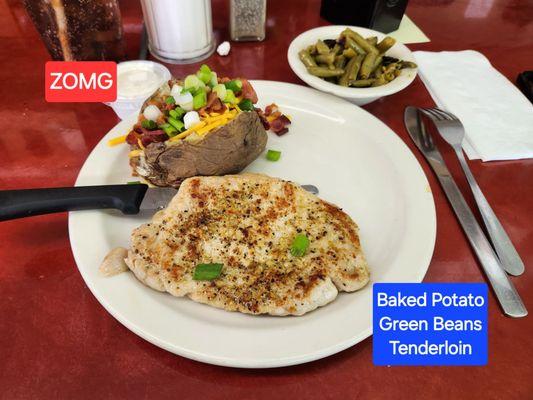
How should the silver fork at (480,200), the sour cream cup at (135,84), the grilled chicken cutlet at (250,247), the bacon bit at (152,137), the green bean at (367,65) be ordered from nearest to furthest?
1. the grilled chicken cutlet at (250,247)
2. the silver fork at (480,200)
3. the bacon bit at (152,137)
4. the sour cream cup at (135,84)
5. the green bean at (367,65)

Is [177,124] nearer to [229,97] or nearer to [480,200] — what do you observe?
[229,97]

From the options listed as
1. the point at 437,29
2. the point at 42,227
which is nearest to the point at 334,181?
the point at 42,227

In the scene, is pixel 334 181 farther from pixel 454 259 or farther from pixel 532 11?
pixel 532 11

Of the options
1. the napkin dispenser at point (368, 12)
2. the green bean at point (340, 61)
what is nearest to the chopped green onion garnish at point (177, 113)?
the green bean at point (340, 61)

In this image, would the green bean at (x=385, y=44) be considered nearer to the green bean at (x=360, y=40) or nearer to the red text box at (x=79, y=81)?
the green bean at (x=360, y=40)

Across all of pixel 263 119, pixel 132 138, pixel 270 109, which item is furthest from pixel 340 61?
pixel 132 138
